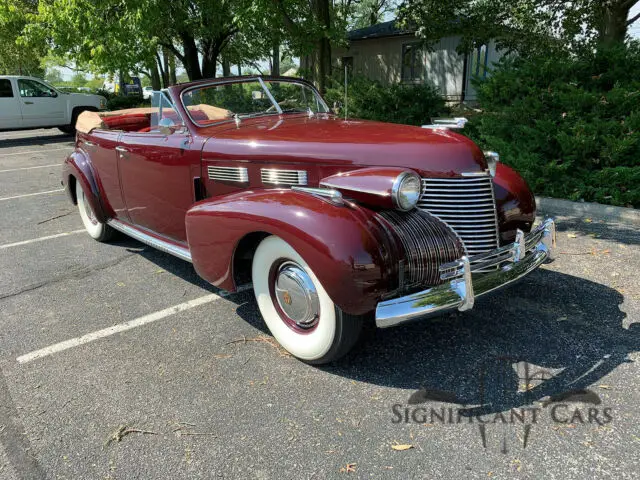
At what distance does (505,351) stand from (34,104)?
641 inches

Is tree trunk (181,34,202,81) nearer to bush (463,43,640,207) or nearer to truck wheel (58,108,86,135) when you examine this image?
truck wheel (58,108,86,135)

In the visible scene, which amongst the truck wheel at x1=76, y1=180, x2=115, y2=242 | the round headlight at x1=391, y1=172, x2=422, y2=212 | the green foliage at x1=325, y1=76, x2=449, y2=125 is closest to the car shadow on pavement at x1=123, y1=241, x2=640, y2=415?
the round headlight at x1=391, y1=172, x2=422, y2=212

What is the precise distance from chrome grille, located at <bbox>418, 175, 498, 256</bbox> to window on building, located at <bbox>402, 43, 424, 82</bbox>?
60.4 feet

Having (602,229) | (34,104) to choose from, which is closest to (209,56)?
(34,104)

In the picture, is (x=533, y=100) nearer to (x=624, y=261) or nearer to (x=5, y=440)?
(x=624, y=261)

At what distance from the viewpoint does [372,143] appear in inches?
117

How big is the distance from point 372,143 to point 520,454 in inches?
72.4

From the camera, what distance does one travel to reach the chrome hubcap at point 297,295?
2.76 metres

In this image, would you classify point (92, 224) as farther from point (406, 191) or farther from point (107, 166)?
point (406, 191)

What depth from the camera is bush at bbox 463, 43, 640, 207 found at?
18.1 ft

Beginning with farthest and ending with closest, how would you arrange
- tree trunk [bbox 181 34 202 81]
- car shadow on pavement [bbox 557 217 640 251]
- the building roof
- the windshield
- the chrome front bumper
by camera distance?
the building roof → tree trunk [bbox 181 34 202 81] → car shadow on pavement [bbox 557 217 640 251] → the windshield → the chrome front bumper

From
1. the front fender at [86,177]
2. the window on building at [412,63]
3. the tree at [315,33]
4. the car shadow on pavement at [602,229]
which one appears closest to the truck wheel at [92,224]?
the front fender at [86,177]

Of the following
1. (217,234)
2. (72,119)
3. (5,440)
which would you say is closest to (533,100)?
(217,234)

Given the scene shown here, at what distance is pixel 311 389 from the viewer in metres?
2.67
